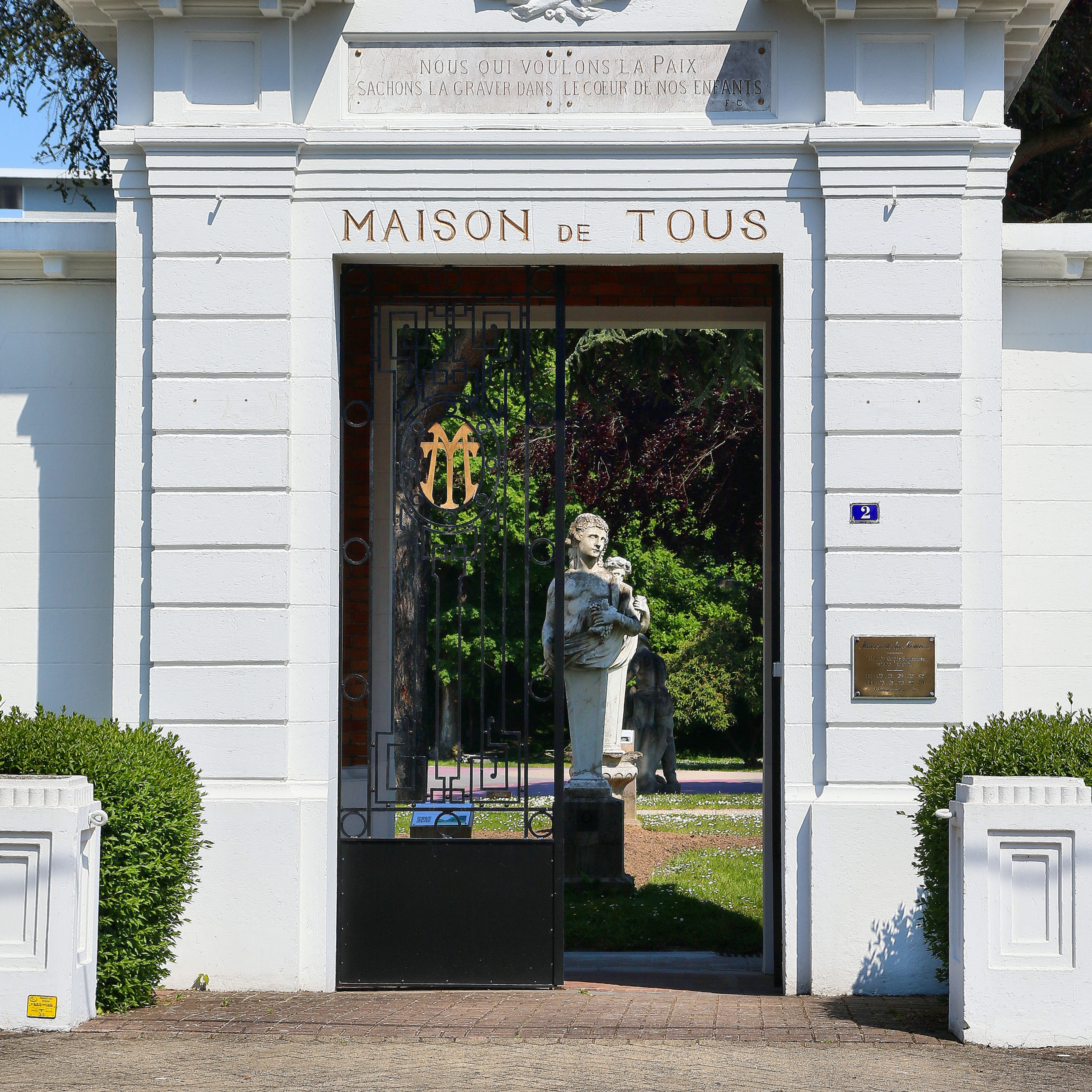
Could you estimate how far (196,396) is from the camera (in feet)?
24.1

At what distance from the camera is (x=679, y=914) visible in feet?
33.7

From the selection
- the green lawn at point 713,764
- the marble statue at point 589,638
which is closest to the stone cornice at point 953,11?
the marble statue at point 589,638

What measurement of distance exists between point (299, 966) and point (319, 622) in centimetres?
180

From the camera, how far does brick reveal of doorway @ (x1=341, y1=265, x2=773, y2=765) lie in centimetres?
830

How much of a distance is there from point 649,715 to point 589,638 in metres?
7.98

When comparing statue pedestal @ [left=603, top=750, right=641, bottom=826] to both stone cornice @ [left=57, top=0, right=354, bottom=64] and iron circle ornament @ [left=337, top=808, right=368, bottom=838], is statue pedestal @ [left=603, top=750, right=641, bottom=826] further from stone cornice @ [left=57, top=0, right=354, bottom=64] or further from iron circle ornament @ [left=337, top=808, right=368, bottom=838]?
stone cornice @ [left=57, top=0, right=354, bottom=64]

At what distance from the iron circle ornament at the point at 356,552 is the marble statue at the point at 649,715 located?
1073cm

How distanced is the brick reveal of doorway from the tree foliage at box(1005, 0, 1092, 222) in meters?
6.92

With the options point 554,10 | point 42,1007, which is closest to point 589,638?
point 554,10

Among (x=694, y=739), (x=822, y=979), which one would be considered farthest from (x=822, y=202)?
(x=694, y=739)

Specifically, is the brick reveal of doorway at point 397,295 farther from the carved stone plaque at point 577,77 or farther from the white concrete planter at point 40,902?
the white concrete planter at point 40,902

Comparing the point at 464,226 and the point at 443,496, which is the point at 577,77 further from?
the point at 443,496

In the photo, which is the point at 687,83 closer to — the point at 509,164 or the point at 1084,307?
the point at 509,164

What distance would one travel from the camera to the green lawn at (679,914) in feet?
31.2
